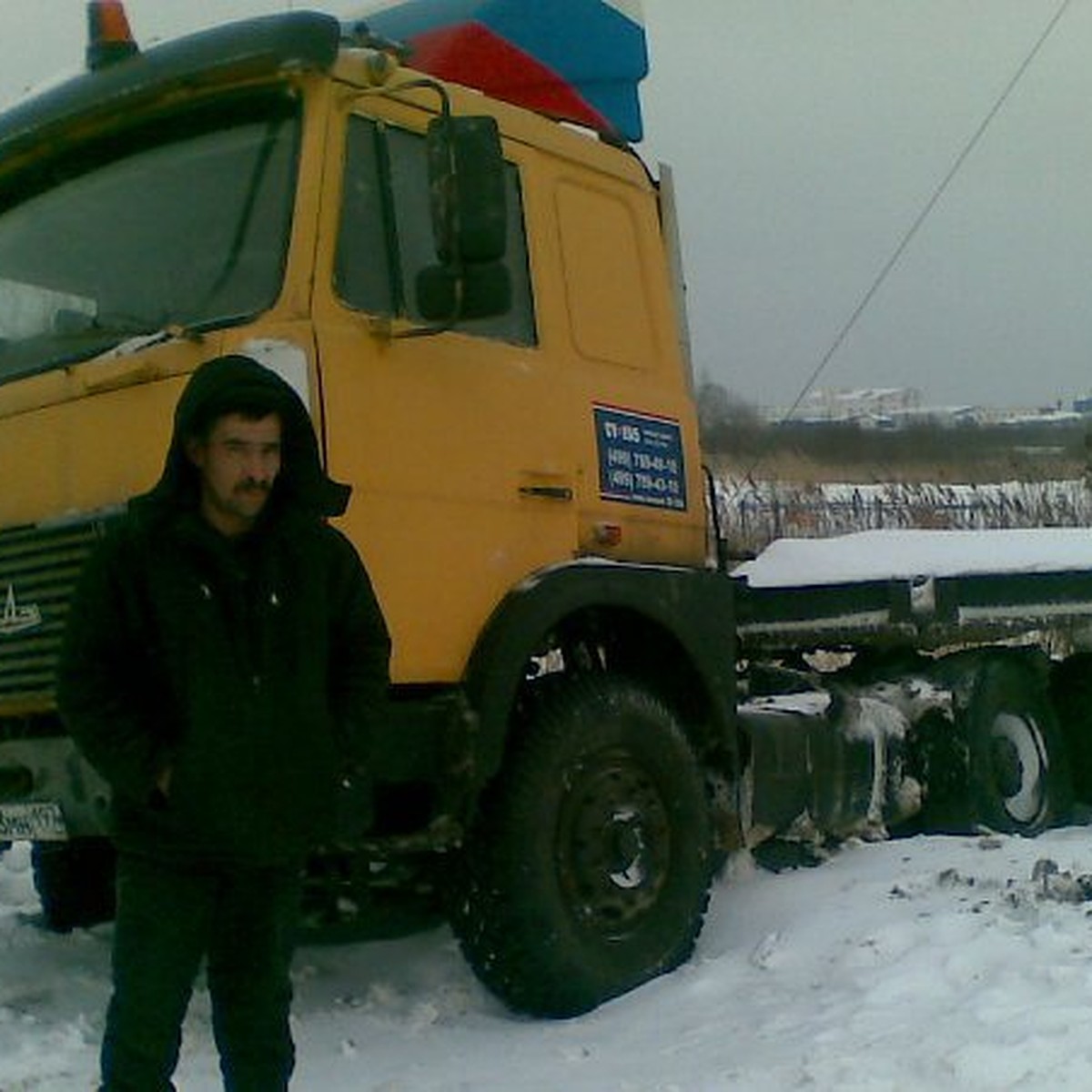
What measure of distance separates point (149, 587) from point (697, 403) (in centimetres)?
313

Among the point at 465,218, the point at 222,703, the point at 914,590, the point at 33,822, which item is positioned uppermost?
the point at 465,218

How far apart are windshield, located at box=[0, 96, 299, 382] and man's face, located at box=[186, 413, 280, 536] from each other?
121 centimetres

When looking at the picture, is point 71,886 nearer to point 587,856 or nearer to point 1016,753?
point 587,856

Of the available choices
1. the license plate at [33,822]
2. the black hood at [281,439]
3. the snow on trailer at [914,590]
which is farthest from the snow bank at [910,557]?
the black hood at [281,439]

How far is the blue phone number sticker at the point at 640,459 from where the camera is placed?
5145mm

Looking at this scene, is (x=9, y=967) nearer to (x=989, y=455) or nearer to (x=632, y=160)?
(x=632, y=160)

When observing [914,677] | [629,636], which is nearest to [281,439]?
[629,636]

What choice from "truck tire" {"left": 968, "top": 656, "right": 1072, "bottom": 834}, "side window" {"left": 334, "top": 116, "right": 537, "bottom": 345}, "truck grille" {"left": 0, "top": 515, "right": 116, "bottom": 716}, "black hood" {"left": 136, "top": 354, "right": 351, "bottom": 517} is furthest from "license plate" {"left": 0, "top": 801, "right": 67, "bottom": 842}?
"truck tire" {"left": 968, "top": 656, "right": 1072, "bottom": 834}

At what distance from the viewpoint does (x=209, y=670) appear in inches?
120

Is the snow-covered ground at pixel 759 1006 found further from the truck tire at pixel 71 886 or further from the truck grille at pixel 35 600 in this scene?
the truck grille at pixel 35 600

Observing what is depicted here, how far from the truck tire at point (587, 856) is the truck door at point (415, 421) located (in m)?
0.44

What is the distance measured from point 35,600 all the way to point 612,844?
1843mm

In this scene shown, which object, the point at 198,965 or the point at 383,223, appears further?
the point at 383,223

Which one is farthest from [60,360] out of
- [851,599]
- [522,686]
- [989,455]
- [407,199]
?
[989,455]
